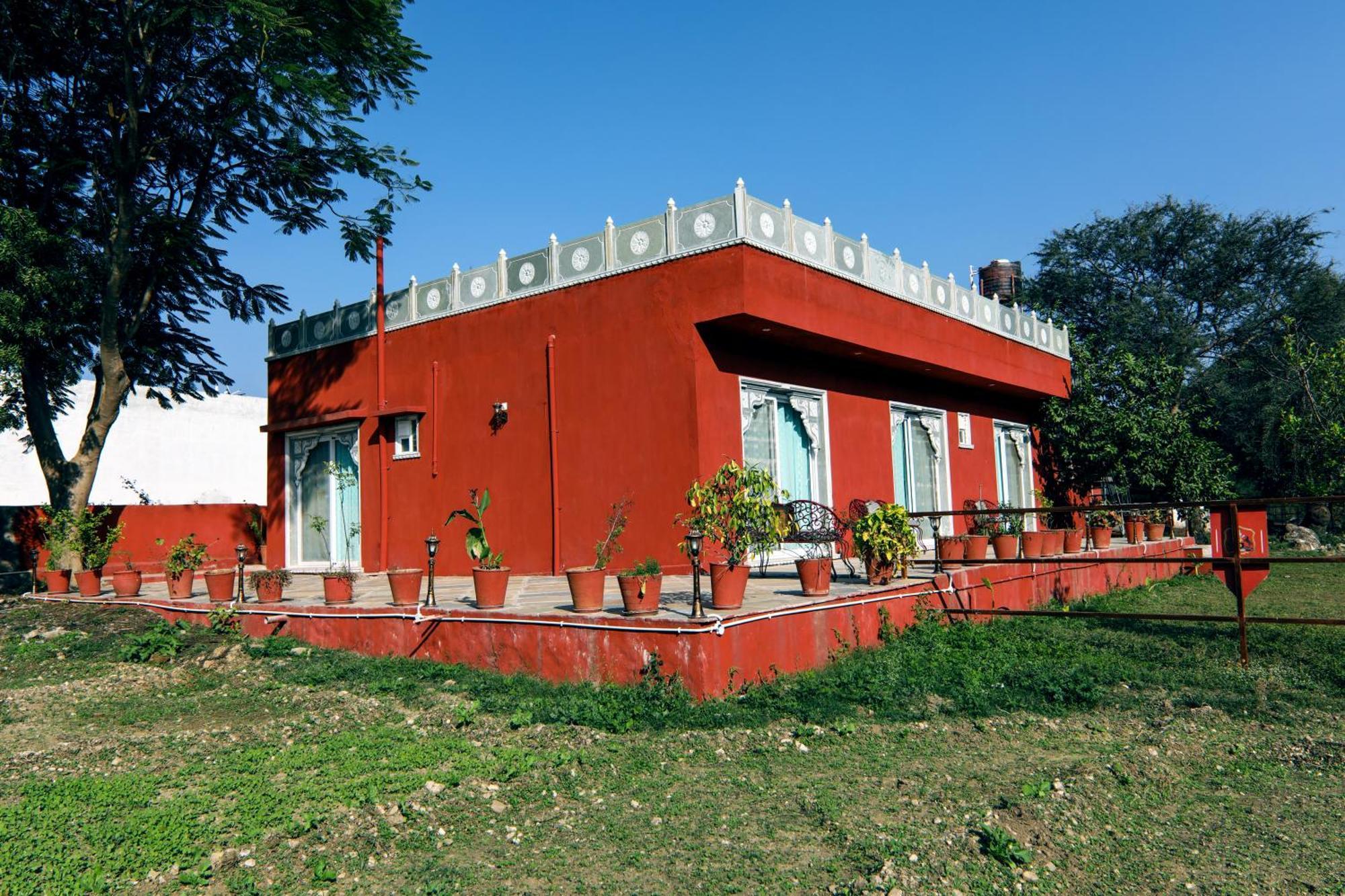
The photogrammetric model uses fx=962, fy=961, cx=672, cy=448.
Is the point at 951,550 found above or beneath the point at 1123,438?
beneath

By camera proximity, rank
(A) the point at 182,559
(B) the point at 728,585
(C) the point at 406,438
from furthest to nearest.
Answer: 1. (C) the point at 406,438
2. (A) the point at 182,559
3. (B) the point at 728,585

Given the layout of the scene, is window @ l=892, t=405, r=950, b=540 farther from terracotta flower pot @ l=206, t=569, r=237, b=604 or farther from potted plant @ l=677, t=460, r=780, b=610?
terracotta flower pot @ l=206, t=569, r=237, b=604

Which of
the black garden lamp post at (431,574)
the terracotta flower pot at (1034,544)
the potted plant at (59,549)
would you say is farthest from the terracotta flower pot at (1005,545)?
the potted plant at (59,549)

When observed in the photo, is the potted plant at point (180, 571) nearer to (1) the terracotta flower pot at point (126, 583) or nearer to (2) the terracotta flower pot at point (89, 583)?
(1) the terracotta flower pot at point (126, 583)

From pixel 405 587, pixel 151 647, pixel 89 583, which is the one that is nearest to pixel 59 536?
pixel 89 583

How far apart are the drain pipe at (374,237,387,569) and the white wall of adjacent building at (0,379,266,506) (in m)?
12.8

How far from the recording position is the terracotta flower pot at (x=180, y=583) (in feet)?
33.2

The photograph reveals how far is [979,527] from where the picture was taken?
1270 cm

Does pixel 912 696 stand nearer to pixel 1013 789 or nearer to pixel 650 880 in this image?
pixel 1013 789

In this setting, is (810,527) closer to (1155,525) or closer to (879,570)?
(879,570)

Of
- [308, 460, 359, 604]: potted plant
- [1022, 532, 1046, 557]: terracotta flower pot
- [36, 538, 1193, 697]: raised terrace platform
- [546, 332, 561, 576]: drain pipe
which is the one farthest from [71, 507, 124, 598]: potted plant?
[1022, 532, 1046, 557]: terracotta flower pot

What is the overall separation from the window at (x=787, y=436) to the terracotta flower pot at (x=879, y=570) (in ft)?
9.37

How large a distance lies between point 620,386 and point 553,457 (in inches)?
47.9

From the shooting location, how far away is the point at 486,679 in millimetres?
6648
